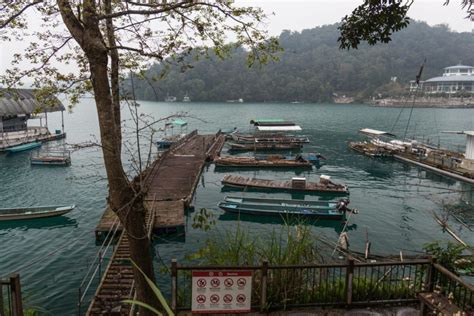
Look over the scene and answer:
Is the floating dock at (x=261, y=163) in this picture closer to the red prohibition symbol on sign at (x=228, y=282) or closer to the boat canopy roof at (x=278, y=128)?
the boat canopy roof at (x=278, y=128)

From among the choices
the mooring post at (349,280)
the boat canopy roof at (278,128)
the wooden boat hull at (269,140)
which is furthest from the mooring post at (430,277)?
the boat canopy roof at (278,128)

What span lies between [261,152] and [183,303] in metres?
40.6

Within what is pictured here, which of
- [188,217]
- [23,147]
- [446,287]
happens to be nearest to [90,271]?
[188,217]

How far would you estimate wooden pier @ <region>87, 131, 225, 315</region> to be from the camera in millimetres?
11267

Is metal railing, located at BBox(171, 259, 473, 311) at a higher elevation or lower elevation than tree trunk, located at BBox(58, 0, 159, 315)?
lower

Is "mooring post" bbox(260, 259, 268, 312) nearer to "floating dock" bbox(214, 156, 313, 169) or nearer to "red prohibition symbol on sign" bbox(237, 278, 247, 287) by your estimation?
"red prohibition symbol on sign" bbox(237, 278, 247, 287)

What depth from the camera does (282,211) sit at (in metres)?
23.3

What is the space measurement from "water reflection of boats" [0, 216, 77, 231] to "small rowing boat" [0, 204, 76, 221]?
0.37 meters

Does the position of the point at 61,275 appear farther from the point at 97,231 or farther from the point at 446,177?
the point at 446,177

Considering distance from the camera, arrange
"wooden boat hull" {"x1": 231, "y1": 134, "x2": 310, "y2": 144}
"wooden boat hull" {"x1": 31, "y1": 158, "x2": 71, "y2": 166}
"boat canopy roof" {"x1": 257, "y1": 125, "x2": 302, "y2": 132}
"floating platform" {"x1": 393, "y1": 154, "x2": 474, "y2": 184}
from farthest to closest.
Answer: "wooden boat hull" {"x1": 231, "y1": 134, "x2": 310, "y2": 144}, "boat canopy roof" {"x1": 257, "y1": 125, "x2": 302, "y2": 132}, "wooden boat hull" {"x1": 31, "y1": 158, "x2": 71, "y2": 166}, "floating platform" {"x1": 393, "y1": 154, "x2": 474, "y2": 184}

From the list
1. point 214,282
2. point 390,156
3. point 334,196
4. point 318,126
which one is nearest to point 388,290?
point 214,282

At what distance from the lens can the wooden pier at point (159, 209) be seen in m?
11.3

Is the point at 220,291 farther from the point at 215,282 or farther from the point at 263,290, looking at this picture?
the point at 263,290

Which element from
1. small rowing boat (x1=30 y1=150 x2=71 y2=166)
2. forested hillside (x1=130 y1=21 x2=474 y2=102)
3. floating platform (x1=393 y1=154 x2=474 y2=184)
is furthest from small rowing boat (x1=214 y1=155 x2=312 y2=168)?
forested hillside (x1=130 y1=21 x2=474 y2=102)
